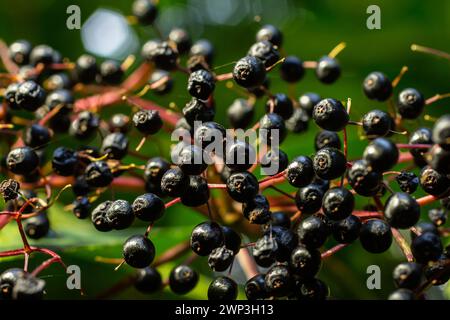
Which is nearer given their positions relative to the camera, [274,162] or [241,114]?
[274,162]

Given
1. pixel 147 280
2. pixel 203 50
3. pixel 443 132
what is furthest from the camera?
pixel 203 50

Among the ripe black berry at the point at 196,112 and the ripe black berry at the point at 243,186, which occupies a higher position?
the ripe black berry at the point at 196,112

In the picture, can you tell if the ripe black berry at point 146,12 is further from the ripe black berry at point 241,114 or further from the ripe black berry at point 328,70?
the ripe black berry at point 328,70

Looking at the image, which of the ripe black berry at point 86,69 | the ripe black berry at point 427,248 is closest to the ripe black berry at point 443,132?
the ripe black berry at point 427,248

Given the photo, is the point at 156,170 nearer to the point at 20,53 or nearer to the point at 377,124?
the point at 377,124

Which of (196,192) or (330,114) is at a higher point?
(330,114)

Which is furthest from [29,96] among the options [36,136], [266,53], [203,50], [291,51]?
[291,51]
